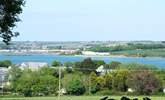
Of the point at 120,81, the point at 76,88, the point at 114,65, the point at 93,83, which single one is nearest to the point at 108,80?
the point at 120,81

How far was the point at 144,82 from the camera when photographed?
106 ft

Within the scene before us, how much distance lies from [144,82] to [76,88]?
4950 mm

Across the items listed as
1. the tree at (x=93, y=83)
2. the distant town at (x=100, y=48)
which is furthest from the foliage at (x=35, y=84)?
the tree at (x=93, y=83)

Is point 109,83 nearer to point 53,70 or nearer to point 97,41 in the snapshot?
point 53,70

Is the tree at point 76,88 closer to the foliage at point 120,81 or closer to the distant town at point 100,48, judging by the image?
the foliage at point 120,81

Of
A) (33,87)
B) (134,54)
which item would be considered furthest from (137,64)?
(33,87)

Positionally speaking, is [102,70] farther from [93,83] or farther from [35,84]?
[35,84]

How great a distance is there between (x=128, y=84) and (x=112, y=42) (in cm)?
895

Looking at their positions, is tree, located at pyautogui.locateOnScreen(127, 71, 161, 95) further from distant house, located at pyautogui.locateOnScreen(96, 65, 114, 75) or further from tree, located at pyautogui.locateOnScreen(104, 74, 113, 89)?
distant house, located at pyautogui.locateOnScreen(96, 65, 114, 75)

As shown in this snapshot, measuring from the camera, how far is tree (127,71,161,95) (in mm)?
31672

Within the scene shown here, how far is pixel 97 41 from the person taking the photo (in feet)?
139

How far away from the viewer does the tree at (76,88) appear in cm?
3341
